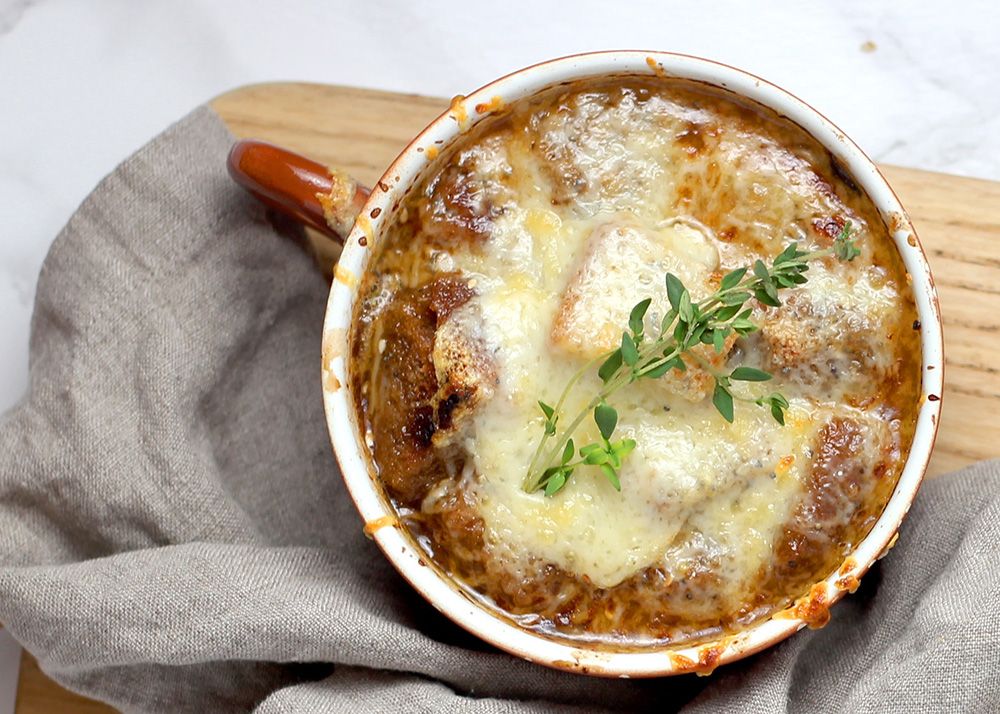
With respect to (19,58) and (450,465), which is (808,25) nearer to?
(450,465)

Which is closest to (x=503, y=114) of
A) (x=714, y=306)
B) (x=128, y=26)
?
(x=714, y=306)

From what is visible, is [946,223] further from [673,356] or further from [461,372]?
[461,372]

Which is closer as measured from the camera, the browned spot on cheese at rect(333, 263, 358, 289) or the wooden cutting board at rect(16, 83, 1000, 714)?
the browned spot on cheese at rect(333, 263, 358, 289)

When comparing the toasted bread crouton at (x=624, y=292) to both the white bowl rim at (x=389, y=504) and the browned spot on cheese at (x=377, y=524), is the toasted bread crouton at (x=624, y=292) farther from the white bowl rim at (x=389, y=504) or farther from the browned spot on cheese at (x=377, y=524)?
the browned spot on cheese at (x=377, y=524)

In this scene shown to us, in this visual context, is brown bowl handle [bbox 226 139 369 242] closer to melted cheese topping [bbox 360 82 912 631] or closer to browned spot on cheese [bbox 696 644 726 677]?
melted cheese topping [bbox 360 82 912 631]

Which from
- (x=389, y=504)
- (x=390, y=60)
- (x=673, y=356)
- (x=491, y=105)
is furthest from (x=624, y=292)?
(x=390, y=60)

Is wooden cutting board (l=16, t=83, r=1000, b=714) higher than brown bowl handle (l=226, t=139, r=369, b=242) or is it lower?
lower

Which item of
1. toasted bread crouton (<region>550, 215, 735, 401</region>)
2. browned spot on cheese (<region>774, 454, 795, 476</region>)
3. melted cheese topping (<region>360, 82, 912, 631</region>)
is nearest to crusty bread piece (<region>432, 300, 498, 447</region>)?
melted cheese topping (<region>360, 82, 912, 631</region>)
